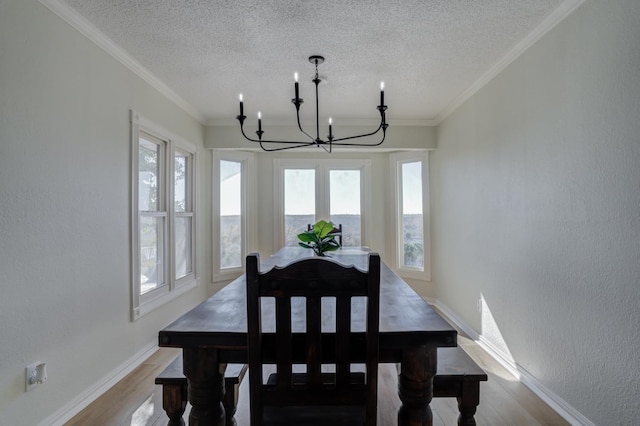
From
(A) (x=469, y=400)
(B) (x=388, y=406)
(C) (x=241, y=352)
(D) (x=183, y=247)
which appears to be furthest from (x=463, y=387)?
(D) (x=183, y=247)

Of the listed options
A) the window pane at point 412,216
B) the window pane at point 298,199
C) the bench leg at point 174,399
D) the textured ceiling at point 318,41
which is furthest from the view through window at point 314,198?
the bench leg at point 174,399

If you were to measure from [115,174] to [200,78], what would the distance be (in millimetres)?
1142

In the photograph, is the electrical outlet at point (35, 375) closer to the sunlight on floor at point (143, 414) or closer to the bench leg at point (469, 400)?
the sunlight on floor at point (143, 414)

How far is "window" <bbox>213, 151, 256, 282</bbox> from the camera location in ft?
14.3

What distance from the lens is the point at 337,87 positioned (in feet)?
10.1

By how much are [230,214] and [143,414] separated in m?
2.87

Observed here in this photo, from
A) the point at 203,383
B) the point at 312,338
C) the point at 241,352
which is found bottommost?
the point at 203,383

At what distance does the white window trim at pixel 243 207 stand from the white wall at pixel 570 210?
304 centimetres

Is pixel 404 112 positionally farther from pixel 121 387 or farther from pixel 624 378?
pixel 121 387

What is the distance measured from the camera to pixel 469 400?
144 centimetres

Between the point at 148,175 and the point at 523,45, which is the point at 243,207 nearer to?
the point at 148,175

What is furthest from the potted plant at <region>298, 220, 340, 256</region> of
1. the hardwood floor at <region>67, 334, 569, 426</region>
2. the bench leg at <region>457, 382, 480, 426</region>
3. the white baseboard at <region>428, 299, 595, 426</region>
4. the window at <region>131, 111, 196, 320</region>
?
the white baseboard at <region>428, 299, 595, 426</region>

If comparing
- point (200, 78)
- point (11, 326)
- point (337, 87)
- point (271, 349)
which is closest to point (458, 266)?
point (337, 87)

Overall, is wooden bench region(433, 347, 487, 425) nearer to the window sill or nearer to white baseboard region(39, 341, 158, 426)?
white baseboard region(39, 341, 158, 426)
